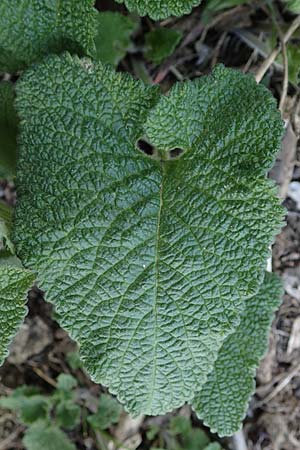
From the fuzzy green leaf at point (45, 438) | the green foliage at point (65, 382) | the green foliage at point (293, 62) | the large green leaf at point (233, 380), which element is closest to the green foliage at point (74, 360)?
the green foliage at point (65, 382)

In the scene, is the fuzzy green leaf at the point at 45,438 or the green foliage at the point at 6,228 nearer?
the green foliage at the point at 6,228

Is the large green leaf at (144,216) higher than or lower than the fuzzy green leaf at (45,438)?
higher

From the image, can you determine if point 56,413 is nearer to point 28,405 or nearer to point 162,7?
point 28,405

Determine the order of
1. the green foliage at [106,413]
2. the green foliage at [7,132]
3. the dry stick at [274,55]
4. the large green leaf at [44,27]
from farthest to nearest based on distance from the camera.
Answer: the green foliage at [106,413] < the dry stick at [274,55] < the green foliage at [7,132] < the large green leaf at [44,27]

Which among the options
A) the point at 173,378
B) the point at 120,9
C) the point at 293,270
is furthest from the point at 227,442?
the point at 120,9

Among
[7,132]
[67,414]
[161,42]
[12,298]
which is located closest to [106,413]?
[67,414]

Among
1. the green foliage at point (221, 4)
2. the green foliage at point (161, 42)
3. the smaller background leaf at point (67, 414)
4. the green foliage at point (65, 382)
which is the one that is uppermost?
the green foliage at point (221, 4)

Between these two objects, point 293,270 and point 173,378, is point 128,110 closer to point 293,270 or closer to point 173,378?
point 173,378

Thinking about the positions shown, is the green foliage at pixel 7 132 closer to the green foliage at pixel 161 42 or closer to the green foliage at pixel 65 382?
the green foliage at pixel 161 42
